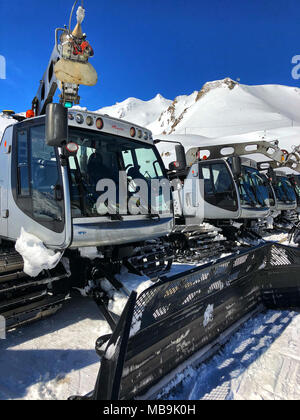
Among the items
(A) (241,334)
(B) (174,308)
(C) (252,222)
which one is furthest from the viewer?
(C) (252,222)

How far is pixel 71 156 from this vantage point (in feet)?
10.8

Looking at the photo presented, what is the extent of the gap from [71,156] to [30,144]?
2.35 ft

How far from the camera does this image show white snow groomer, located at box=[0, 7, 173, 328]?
313 cm

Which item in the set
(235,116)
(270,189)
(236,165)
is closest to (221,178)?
(236,165)

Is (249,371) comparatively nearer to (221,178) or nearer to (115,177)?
(115,177)

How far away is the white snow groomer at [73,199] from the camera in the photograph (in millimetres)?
3131

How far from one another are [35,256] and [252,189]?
7467 millimetres

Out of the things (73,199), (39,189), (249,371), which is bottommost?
(249,371)

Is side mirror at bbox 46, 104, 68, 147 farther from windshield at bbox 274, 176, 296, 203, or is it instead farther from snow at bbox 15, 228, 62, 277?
windshield at bbox 274, 176, 296, 203

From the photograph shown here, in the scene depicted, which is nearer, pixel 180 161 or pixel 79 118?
pixel 79 118

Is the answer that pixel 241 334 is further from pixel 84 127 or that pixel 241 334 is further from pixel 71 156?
pixel 84 127

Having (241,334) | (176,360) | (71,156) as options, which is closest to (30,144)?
(71,156)

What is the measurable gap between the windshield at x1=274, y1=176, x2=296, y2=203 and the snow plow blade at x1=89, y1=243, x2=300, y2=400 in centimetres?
1012

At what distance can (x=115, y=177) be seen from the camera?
3.81 meters
